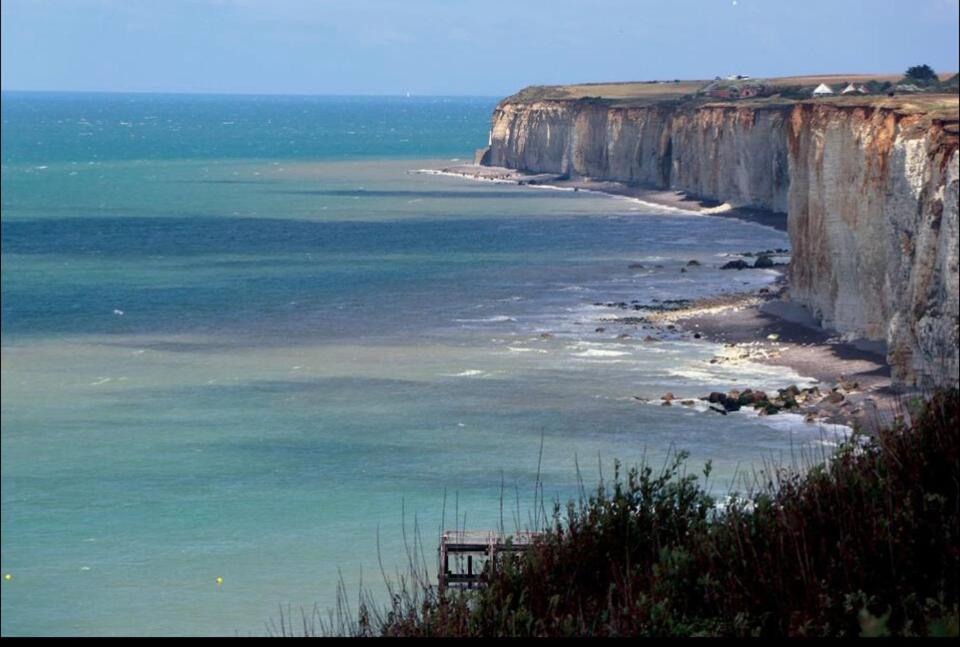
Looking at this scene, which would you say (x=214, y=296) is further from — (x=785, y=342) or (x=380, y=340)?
(x=785, y=342)

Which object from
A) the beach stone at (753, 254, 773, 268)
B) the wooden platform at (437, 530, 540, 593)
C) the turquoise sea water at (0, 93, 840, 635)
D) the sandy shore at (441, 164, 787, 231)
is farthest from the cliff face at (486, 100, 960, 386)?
the beach stone at (753, 254, 773, 268)

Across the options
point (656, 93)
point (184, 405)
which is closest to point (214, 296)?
point (184, 405)

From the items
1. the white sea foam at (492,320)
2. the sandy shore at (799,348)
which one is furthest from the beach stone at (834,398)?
the white sea foam at (492,320)

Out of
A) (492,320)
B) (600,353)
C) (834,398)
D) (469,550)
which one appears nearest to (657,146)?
(492,320)

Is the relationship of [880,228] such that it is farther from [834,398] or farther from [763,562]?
[763,562]

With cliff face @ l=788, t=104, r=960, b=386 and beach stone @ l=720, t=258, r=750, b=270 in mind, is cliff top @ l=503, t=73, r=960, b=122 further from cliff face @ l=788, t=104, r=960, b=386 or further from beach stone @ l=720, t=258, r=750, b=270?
beach stone @ l=720, t=258, r=750, b=270

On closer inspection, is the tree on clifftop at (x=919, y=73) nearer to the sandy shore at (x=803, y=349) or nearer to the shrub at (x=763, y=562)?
the sandy shore at (x=803, y=349)
